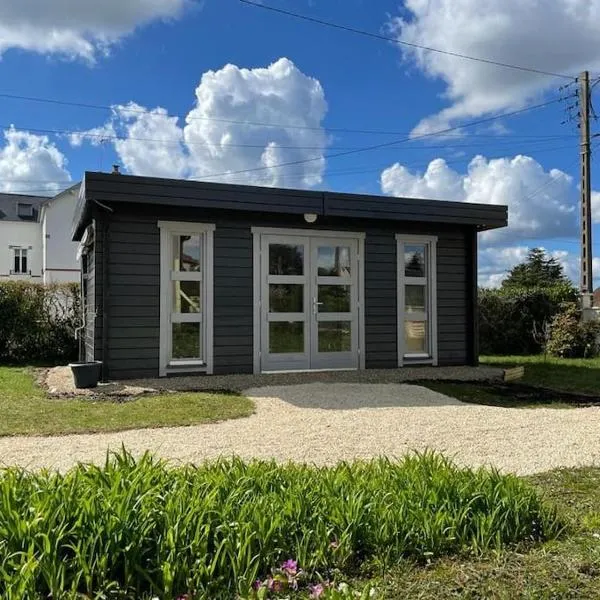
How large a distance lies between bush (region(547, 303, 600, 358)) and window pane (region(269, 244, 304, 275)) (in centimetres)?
709

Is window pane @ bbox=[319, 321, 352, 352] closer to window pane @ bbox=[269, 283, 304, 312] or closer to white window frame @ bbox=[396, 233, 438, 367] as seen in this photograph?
window pane @ bbox=[269, 283, 304, 312]

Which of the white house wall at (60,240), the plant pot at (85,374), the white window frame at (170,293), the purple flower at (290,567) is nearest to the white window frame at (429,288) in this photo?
the white window frame at (170,293)

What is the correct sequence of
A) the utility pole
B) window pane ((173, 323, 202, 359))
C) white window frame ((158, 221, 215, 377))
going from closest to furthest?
white window frame ((158, 221, 215, 377)) < window pane ((173, 323, 202, 359)) < the utility pole

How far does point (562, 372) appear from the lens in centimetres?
1016

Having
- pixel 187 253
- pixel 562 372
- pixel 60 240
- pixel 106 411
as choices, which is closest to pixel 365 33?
pixel 187 253

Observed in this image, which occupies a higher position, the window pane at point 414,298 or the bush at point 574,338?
the window pane at point 414,298

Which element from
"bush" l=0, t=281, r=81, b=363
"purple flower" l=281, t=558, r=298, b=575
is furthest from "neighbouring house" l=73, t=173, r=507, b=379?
"purple flower" l=281, t=558, r=298, b=575

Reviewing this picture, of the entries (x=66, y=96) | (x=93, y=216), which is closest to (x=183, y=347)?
(x=93, y=216)

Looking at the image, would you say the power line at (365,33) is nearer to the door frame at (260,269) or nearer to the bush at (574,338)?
the door frame at (260,269)

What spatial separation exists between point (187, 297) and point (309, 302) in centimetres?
190

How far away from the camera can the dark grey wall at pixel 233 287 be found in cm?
799

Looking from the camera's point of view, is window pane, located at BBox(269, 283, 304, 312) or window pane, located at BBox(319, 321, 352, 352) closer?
window pane, located at BBox(269, 283, 304, 312)

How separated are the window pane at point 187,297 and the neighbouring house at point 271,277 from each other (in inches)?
0.6

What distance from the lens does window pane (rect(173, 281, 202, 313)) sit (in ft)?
27.5
